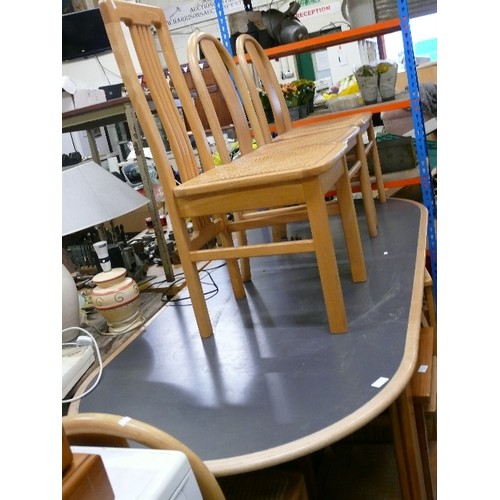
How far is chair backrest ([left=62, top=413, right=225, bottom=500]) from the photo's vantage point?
2.04 ft

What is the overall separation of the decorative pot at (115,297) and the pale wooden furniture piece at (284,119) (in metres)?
0.91

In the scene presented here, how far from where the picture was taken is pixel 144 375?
4.26 ft

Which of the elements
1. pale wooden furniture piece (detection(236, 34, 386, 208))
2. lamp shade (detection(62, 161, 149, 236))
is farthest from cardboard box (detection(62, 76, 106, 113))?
pale wooden furniture piece (detection(236, 34, 386, 208))

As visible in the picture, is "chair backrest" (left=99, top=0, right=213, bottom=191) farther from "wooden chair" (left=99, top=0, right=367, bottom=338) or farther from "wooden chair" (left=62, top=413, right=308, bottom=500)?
"wooden chair" (left=62, top=413, right=308, bottom=500)

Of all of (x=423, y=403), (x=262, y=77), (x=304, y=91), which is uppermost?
(x=262, y=77)

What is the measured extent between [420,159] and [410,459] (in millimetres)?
1658

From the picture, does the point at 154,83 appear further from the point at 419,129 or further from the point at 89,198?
the point at 419,129

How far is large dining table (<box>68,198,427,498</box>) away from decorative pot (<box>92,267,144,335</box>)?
9 cm

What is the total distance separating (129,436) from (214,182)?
0.75m

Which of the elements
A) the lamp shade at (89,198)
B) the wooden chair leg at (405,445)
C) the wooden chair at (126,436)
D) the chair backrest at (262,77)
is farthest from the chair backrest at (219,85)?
the wooden chair at (126,436)

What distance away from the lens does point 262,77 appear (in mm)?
2250

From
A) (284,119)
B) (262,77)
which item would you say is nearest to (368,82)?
(284,119)
